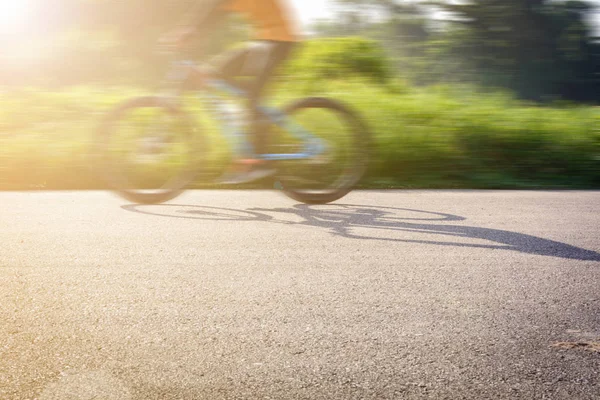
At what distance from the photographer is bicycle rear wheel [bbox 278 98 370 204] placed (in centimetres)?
542

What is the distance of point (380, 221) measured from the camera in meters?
5.25

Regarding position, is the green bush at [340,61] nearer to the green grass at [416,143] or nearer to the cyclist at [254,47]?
the green grass at [416,143]

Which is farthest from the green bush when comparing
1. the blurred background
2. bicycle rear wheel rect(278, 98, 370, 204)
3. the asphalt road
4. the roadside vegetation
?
the asphalt road

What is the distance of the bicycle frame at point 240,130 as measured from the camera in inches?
203

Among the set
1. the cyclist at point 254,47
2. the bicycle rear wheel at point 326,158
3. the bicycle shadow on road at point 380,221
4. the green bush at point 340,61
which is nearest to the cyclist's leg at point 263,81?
the cyclist at point 254,47

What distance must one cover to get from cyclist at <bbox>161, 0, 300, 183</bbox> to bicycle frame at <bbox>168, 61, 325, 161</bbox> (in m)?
0.05

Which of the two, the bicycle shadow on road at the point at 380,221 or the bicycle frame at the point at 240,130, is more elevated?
the bicycle frame at the point at 240,130

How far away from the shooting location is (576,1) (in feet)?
56.8

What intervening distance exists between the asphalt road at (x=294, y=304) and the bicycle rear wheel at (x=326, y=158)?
7.3 inches

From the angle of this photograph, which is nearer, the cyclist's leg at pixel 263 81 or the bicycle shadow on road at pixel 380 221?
the bicycle shadow on road at pixel 380 221

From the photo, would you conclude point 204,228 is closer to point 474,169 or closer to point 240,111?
point 240,111

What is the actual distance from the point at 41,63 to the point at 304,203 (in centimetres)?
928

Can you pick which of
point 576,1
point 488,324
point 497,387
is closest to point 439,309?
point 488,324

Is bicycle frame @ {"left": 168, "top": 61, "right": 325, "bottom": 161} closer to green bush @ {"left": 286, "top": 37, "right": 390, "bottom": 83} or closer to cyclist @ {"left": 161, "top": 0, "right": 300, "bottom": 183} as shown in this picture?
cyclist @ {"left": 161, "top": 0, "right": 300, "bottom": 183}
